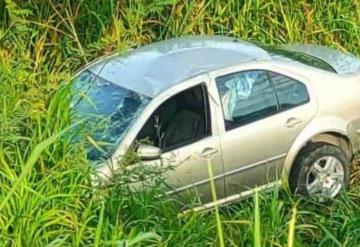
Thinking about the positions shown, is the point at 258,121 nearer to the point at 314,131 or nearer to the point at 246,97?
the point at 246,97

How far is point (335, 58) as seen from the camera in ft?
26.6

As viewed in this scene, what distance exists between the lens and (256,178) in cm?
713

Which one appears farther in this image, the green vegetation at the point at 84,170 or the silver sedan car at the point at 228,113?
the silver sedan car at the point at 228,113

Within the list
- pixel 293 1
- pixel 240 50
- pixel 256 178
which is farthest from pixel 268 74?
pixel 293 1

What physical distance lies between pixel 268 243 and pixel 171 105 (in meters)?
2.18

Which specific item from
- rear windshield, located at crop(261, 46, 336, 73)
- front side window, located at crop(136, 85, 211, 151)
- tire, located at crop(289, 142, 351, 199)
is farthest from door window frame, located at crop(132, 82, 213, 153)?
rear windshield, located at crop(261, 46, 336, 73)

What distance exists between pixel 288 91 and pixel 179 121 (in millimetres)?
973

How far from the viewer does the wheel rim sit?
289 inches

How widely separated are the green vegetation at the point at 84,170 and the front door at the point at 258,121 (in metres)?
0.49

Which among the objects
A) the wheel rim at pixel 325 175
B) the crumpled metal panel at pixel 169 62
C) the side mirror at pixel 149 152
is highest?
the crumpled metal panel at pixel 169 62

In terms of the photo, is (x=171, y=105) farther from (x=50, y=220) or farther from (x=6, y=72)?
(x=50, y=220)

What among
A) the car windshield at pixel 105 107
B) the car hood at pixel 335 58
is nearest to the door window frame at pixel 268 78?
the car hood at pixel 335 58

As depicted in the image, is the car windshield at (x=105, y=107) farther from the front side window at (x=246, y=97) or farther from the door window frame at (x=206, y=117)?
the front side window at (x=246, y=97)

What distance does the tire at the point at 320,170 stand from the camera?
7301 mm
